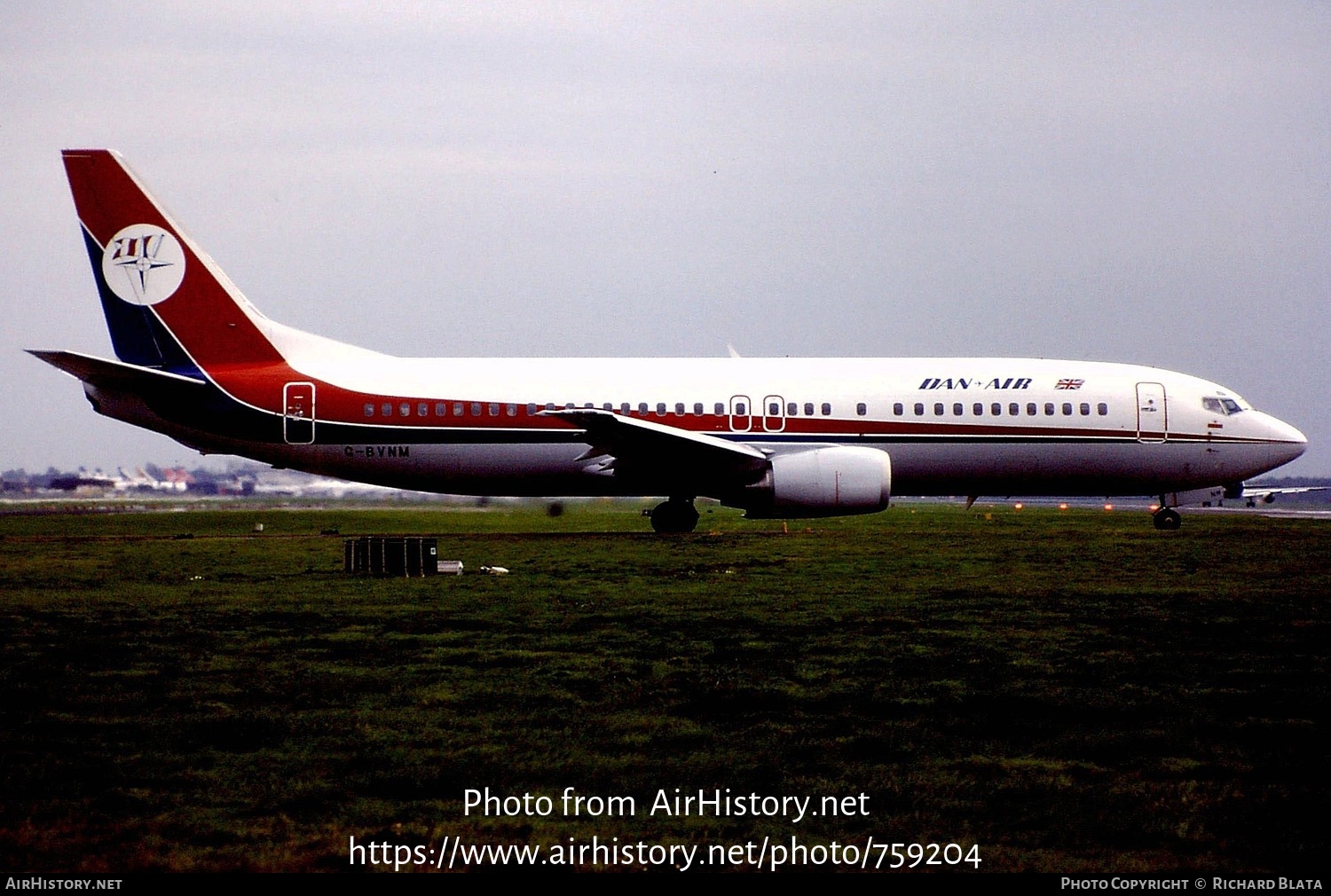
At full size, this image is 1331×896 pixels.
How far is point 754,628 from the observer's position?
40.6 feet

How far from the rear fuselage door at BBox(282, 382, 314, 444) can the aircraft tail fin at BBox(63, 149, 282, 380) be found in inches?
50.6

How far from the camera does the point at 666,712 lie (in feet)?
27.0

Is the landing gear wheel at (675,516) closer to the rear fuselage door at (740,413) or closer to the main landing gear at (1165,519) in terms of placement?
the rear fuselage door at (740,413)

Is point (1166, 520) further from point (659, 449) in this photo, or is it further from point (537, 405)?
point (537, 405)

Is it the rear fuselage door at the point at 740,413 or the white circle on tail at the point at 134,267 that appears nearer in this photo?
the white circle on tail at the point at 134,267

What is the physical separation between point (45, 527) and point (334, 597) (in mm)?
24262

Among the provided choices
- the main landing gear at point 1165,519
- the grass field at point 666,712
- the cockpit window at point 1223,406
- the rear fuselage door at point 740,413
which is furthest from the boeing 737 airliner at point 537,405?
the grass field at point 666,712

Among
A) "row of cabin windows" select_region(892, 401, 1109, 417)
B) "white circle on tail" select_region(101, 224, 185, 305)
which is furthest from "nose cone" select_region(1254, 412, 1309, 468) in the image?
"white circle on tail" select_region(101, 224, 185, 305)

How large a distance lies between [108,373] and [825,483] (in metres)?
14.5

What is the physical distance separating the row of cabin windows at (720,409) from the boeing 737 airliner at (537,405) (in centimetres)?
4

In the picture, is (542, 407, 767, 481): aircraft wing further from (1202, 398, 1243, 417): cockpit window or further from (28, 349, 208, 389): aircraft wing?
(1202, 398, 1243, 417): cockpit window

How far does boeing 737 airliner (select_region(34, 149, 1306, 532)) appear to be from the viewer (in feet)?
87.7

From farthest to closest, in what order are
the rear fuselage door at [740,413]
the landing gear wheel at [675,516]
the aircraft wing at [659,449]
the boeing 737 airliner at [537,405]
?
the landing gear wheel at [675,516]
the rear fuselage door at [740,413]
the boeing 737 airliner at [537,405]
the aircraft wing at [659,449]

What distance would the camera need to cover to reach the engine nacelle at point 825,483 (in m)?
24.2
